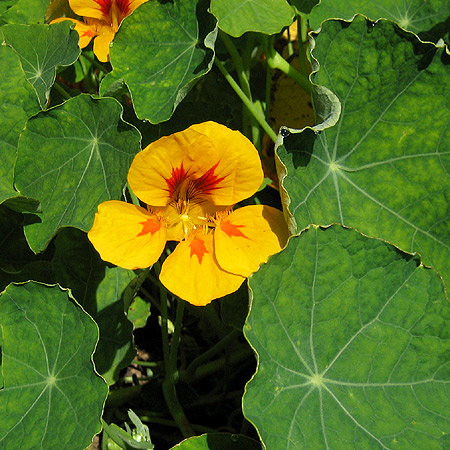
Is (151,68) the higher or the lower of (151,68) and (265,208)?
the higher

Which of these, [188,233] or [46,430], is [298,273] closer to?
[188,233]

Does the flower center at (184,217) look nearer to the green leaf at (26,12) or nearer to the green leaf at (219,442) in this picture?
the green leaf at (219,442)

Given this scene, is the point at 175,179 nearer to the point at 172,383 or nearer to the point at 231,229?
the point at 231,229

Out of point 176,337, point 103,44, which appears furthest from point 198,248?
point 103,44

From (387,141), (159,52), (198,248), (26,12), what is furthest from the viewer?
(26,12)

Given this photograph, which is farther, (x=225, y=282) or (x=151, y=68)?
(x=151, y=68)

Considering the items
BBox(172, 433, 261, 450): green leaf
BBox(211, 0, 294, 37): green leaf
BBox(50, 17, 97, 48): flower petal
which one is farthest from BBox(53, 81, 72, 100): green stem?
BBox(172, 433, 261, 450): green leaf

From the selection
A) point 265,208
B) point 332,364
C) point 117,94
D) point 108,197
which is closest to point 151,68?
point 117,94
